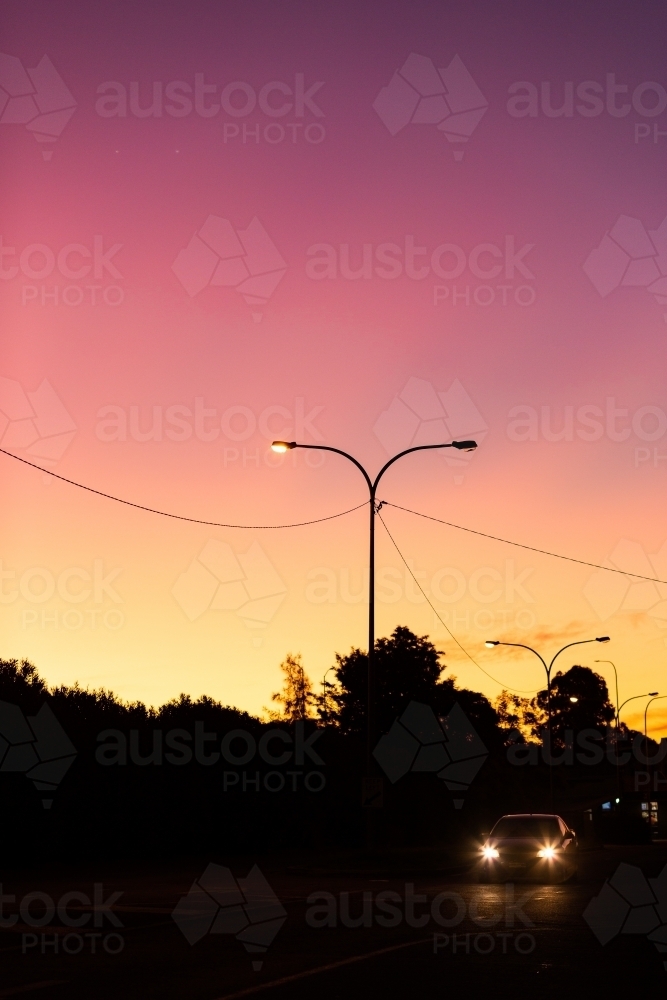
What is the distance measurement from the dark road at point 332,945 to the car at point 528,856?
2.97 ft

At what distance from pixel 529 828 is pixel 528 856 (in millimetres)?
964

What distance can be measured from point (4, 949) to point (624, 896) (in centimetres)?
1363

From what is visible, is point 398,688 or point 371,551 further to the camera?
point 398,688

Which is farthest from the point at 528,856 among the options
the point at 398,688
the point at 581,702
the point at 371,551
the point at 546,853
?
the point at 581,702

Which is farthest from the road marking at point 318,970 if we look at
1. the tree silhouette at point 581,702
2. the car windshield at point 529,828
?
the tree silhouette at point 581,702

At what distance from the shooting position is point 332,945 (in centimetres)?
1368

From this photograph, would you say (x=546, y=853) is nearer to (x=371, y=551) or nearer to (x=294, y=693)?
(x=371, y=551)

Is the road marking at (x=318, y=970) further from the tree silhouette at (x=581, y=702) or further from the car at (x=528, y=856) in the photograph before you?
the tree silhouette at (x=581, y=702)

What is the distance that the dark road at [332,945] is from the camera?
34.4ft

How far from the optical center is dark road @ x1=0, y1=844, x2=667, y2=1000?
10500 mm

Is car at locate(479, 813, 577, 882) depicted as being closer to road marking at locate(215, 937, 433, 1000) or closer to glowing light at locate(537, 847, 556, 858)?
glowing light at locate(537, 847, 556, 858)

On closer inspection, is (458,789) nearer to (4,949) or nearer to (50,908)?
(50,908)

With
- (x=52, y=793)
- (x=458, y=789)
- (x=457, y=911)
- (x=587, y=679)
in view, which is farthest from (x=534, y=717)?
(x=457, y=911)

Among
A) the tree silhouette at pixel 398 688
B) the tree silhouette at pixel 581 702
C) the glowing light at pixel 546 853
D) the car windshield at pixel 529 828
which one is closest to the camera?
the glowing light at pixel 546 853
